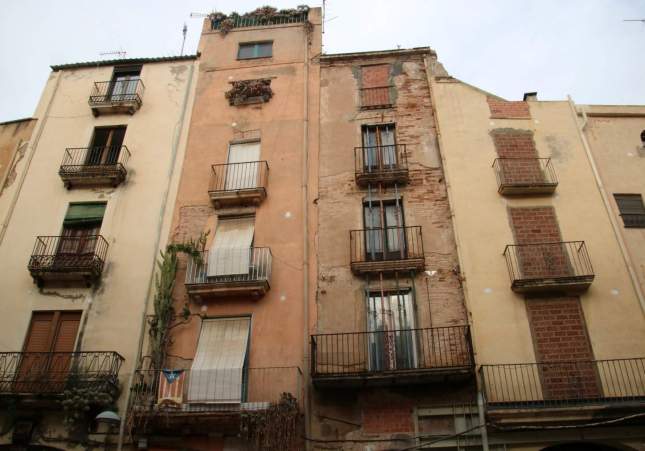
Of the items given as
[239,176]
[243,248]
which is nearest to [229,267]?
[243,248]

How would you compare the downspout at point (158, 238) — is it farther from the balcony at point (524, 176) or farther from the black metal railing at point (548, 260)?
the balcony at point (524, 176)

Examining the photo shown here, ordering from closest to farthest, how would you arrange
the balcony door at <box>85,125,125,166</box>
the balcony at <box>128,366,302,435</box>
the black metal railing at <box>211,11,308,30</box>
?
the balcony at <box>128,366,302,435</box> < the balcony door at <box>85,125,125,166</box> < the black metal railing at <box>211,11,308,30</box>

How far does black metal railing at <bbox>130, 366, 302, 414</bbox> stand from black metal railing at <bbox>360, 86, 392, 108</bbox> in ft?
29.7

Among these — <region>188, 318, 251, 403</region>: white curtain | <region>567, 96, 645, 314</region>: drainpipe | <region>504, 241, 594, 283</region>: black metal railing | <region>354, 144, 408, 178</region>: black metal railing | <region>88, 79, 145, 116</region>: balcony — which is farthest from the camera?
<region>88, 79, 145, 116</region>: balcony

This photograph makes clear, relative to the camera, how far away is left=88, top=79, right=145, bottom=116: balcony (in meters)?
18.8

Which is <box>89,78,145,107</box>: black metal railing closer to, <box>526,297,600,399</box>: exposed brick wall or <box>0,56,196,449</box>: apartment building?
<box>0,56,196,449</box>: apartment building

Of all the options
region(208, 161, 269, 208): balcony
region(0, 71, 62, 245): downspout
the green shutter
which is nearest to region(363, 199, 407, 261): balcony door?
region(208, 161, 269, 208): balcony

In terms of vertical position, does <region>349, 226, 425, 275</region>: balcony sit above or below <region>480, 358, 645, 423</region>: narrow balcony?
above

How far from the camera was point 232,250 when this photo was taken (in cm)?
1492

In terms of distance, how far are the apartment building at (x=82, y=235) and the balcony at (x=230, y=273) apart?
149cm

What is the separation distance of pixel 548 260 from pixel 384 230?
14.2 feet

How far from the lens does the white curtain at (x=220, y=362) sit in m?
12.9

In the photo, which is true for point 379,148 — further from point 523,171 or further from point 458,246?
point 523,171

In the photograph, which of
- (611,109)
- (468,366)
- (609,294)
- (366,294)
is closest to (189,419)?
(366,294)
